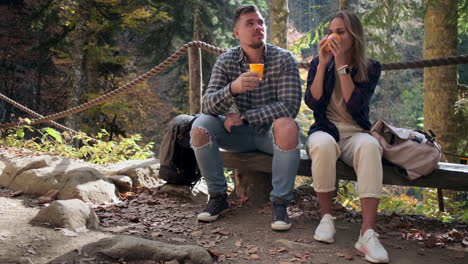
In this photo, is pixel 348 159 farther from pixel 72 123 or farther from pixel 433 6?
pixel 72 123

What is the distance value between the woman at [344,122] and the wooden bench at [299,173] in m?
0.24

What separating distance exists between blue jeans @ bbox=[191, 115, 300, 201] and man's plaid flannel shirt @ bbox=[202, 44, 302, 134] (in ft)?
0.32

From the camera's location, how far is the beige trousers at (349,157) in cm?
272

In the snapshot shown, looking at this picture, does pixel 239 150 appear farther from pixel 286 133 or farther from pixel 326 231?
pixel 326 231

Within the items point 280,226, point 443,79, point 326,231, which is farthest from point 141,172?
point 443,79

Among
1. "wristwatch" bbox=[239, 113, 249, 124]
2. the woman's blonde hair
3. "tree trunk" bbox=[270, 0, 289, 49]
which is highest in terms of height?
"tree trunk" bbox=[270, 0, 289, 49]

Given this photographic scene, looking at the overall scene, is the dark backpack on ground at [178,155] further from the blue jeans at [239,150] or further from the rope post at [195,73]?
the rope post at [195,73]

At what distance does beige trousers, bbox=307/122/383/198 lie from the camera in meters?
2.72

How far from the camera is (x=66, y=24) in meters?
11.8

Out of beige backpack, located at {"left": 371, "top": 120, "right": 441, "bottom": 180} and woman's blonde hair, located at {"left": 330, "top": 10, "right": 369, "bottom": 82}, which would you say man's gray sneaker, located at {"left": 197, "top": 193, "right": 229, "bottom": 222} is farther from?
woman's blonde hair, located at {"left": 330, "top": 10, "right": 369, "bottom": 82}

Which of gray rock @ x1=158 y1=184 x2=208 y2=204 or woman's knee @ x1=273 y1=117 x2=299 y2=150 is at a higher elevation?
woman's knee @ x1=273 y1=117 x2=299 y2=150

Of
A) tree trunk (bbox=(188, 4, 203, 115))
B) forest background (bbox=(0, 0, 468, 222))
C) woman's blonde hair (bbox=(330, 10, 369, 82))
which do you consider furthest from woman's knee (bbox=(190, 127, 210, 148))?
forest background (bbox=(0, 0, 468, 222))

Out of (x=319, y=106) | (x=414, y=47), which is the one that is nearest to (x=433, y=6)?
(x=319, y=106)

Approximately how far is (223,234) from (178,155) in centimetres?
102
